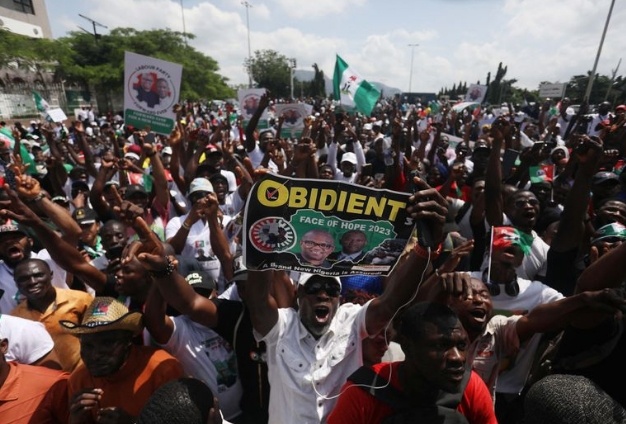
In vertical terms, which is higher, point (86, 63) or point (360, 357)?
point (86, 63)

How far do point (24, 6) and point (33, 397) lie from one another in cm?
4430

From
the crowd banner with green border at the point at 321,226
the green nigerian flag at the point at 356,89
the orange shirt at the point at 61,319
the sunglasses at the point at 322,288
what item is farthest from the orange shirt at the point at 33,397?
the green nigerian flag at the point at 356,89

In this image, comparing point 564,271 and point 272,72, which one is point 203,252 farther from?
point 272,72

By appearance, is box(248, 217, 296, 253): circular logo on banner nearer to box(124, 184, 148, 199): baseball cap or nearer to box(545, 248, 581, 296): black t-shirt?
box(545, 248, 581, 296): black t-shirt

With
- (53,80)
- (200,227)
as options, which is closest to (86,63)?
(53,80)

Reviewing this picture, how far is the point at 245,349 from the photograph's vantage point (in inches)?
95.4

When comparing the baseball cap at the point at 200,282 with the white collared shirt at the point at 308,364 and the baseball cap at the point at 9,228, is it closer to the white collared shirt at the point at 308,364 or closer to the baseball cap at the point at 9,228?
the white collared shirt at the point at 308,364

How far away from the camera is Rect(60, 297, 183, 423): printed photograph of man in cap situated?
1.93 metres

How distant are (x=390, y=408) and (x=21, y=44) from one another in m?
27.4

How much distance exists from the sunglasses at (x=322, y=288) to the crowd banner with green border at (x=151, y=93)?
15.9 feet

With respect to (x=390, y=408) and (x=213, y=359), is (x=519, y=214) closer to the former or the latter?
(x=390, y=408)

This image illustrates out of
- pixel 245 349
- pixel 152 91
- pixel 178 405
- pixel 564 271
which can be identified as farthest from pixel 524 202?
pixel 152 91

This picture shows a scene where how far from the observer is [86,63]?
32906 millimetres

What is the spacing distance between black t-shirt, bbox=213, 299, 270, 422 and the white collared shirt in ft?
1.05
